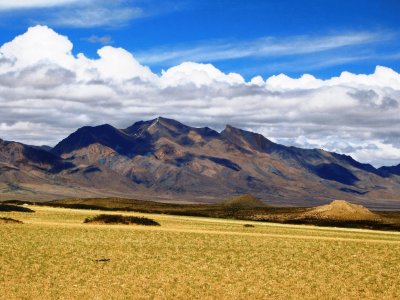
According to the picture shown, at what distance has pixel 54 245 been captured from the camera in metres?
44.8

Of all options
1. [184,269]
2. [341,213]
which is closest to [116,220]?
[184,269]

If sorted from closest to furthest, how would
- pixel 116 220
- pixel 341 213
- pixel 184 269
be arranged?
pixel 184 269 < pixel 116 220 < pixel 341 213

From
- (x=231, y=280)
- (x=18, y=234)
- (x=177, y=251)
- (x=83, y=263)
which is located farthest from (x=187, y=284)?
(x=18, y=234)

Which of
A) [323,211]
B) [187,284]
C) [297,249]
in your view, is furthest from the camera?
[323,211]

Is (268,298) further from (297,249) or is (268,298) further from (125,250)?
(297,249)

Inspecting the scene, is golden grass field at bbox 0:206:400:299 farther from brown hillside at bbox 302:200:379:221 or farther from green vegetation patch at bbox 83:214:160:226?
brown hillside at bbox 302:200:379:221

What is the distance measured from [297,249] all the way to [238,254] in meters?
7.43

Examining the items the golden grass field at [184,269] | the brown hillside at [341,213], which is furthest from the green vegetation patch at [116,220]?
the brown hillside at [341,213]

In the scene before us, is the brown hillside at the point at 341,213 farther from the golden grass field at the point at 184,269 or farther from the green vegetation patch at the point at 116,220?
the golden grass field at the point at 184,269

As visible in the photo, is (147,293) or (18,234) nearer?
(147,293)

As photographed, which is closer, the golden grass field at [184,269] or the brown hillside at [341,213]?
the golden grass field at [184,269]

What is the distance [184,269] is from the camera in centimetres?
3684

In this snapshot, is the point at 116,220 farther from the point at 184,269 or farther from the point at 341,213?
the point at 341,213

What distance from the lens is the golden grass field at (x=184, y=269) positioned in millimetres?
30859
